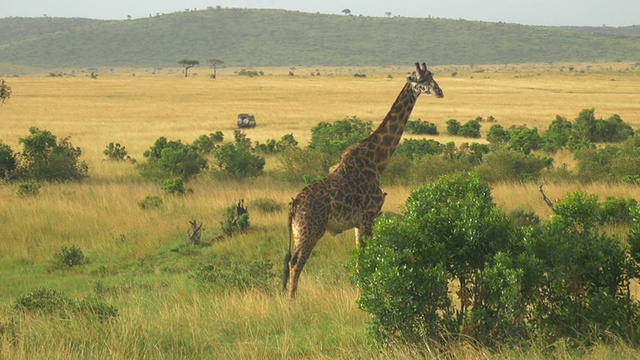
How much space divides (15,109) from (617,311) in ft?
154

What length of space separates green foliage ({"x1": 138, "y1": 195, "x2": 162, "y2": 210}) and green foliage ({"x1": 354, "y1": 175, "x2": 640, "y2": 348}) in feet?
32.6

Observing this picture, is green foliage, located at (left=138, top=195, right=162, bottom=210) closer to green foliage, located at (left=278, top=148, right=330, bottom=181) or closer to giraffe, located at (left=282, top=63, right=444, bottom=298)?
green foliage, located at (left=278, top=148, right=330, bottom=181)

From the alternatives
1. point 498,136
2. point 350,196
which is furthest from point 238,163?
point 498,136

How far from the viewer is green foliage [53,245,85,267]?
12.2 m

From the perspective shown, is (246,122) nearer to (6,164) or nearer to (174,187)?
(6,164)

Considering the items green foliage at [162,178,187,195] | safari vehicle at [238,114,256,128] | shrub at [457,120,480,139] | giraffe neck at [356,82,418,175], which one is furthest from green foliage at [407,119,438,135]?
giraffe neck at [356,82,418,175]

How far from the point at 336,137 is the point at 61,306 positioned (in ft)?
69.4

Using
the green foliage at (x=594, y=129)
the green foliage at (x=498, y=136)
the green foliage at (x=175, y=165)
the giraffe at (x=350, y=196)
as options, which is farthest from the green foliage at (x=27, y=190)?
the green foliage at (x=594, y=129)

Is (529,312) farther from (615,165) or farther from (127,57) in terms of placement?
(127,57)

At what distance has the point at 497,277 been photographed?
5.78 m

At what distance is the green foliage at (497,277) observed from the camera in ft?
19.6

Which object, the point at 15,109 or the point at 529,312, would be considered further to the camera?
the point at 15,109

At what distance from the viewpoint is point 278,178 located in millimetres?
20391

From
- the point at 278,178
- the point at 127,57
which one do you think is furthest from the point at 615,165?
the point at 127,57
